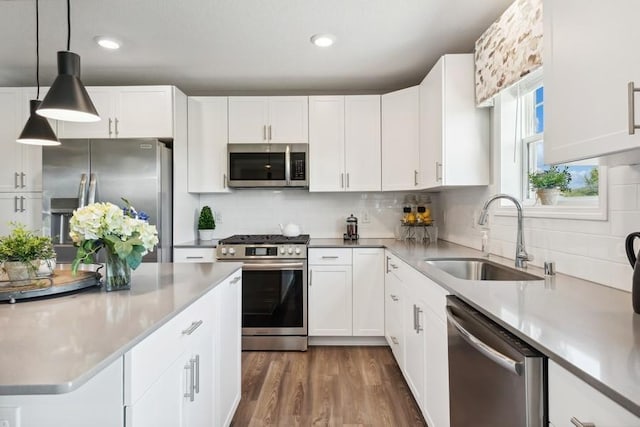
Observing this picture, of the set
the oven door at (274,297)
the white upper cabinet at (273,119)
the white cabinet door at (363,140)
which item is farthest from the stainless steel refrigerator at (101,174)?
the white cabinet door at (363,140)

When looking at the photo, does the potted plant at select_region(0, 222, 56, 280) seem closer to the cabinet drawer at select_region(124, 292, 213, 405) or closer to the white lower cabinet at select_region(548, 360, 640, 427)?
the cabinet drawer at select_region(124, 292, 213, 405)

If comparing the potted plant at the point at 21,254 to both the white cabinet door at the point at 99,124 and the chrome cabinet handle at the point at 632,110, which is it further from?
the white cabinet door at the point at 99,124

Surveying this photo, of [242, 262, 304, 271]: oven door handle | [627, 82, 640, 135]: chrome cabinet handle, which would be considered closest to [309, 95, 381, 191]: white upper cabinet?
[242, 262, 304, 271]: oven door handle

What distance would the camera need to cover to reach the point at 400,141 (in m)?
3.43

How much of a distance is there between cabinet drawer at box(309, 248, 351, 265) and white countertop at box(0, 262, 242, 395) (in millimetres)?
1618

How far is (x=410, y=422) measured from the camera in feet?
6.92

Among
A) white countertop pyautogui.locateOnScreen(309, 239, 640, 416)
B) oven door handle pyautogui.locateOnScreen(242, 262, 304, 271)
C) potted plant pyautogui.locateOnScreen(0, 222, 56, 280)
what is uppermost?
potted plant pyautogui.locateOnScreen(0, 222, 56, 280)

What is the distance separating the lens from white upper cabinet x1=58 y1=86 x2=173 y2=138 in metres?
3.23

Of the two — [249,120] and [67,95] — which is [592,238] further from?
[249,120]

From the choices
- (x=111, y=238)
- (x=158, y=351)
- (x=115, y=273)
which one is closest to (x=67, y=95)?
(x=111, y=238)

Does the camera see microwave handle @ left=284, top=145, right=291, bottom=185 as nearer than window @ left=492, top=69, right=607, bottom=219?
No

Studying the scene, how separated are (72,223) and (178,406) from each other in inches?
30.8

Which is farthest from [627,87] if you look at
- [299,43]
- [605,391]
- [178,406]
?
[299,43]

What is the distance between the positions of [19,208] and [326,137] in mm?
2850
